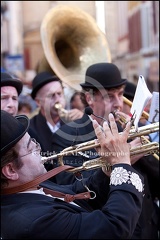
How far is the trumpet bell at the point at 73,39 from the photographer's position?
528cm

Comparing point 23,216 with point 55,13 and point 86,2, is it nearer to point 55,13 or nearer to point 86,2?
point 55,13

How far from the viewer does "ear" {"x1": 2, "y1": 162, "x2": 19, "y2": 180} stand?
7.48 ft

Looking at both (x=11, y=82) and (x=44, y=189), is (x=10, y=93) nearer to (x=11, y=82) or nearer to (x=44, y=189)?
(x=11, y=82)

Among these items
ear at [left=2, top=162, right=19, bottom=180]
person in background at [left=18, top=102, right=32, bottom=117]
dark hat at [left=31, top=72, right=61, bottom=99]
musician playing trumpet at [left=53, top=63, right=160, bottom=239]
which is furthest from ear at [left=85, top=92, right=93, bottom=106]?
person in background at [left=18, top=102, right=32, bottom=117]

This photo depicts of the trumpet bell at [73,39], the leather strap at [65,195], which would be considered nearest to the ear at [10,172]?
the leather strap at [65,195]

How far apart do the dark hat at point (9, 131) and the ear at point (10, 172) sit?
0.28 ft

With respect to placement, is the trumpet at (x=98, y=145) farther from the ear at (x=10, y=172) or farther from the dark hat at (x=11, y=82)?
the dark hat at (x=11, y=82)

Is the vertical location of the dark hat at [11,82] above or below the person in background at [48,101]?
above

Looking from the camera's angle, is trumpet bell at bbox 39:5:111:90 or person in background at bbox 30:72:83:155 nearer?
person in background at bbox 30:72:83:155

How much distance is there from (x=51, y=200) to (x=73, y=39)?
3.48 metres

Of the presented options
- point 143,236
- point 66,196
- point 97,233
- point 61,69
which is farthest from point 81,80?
point 97,233

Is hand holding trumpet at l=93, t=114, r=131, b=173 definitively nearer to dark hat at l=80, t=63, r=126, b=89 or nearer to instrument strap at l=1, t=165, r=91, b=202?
instrument strap at l=1, t=165, r=91, b=202

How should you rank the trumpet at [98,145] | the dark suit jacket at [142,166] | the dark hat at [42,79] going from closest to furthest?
1. the trumpet at [98,145]
2. the dark suit jacket at [142,166]
3. the dark hat at [42,79]

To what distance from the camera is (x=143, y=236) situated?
385 cm
